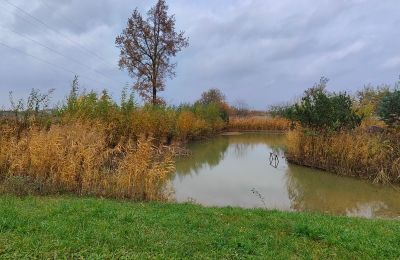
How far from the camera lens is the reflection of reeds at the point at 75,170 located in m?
6.90

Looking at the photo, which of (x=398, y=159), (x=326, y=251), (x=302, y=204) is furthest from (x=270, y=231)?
(x=398, y=159)

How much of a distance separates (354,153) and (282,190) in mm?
3383

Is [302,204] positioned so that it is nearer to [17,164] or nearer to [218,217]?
[218,217]

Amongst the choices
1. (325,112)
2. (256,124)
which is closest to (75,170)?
(325,112)

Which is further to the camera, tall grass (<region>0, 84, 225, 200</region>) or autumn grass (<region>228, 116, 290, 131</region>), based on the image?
autumn grass (<region>228, 116, 290, 131</region>)

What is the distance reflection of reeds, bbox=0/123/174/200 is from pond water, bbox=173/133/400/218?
137cm

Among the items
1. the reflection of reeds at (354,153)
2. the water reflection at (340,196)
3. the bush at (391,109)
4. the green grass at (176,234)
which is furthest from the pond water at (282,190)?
the bush at (391,109)

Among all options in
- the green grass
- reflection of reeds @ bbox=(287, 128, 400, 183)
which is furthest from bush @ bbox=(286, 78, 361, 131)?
the green grass

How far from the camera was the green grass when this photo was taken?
3641 millimetres

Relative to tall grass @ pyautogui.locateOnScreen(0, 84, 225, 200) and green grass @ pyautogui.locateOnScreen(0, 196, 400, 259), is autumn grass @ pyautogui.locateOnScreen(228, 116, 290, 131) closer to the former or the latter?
tall grass @ pyautogui.locateOnScreen(0, 84, 225, 200)

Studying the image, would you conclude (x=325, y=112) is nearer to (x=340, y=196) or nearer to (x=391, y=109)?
(x=391, y=109)

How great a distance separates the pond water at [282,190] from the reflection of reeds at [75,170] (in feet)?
4.48

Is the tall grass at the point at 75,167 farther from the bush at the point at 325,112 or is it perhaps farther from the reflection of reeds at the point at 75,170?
the bush at the point at 325,112

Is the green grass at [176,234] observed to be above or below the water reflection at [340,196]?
above
